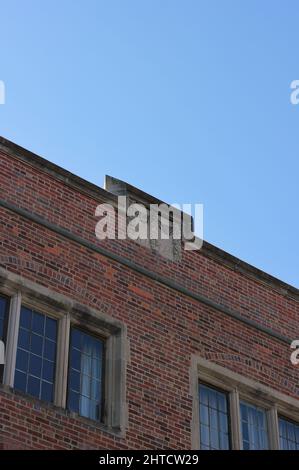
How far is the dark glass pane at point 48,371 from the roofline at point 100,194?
3.08 metres

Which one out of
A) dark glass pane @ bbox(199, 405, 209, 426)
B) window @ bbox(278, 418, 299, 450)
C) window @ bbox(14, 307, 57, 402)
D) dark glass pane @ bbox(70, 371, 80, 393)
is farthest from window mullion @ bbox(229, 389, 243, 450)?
window @ bbox(14, 307, 57, 402)

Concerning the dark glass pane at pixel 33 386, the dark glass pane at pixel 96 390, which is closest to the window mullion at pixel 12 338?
the dark glass pane at pixel 33 386

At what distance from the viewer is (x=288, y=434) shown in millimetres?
17281

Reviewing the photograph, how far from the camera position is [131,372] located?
50.9 ft

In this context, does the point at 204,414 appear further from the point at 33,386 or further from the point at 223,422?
the point at 33,386

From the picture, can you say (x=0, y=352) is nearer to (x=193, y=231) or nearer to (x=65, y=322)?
(x=65, y=322)

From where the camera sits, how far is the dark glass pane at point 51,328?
1515 cm

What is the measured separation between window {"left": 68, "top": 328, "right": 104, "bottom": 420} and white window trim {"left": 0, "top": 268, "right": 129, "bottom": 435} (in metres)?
0.10

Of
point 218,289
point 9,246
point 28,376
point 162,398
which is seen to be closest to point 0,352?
point 28,376

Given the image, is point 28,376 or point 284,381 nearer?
point 28,376

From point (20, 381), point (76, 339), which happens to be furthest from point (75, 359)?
point (20, 381)

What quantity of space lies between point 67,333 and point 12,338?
3.23 feet

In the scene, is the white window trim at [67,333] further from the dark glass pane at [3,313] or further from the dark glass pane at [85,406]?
the dark glass pane at [85,406]

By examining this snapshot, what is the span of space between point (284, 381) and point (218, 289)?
1822 mm
